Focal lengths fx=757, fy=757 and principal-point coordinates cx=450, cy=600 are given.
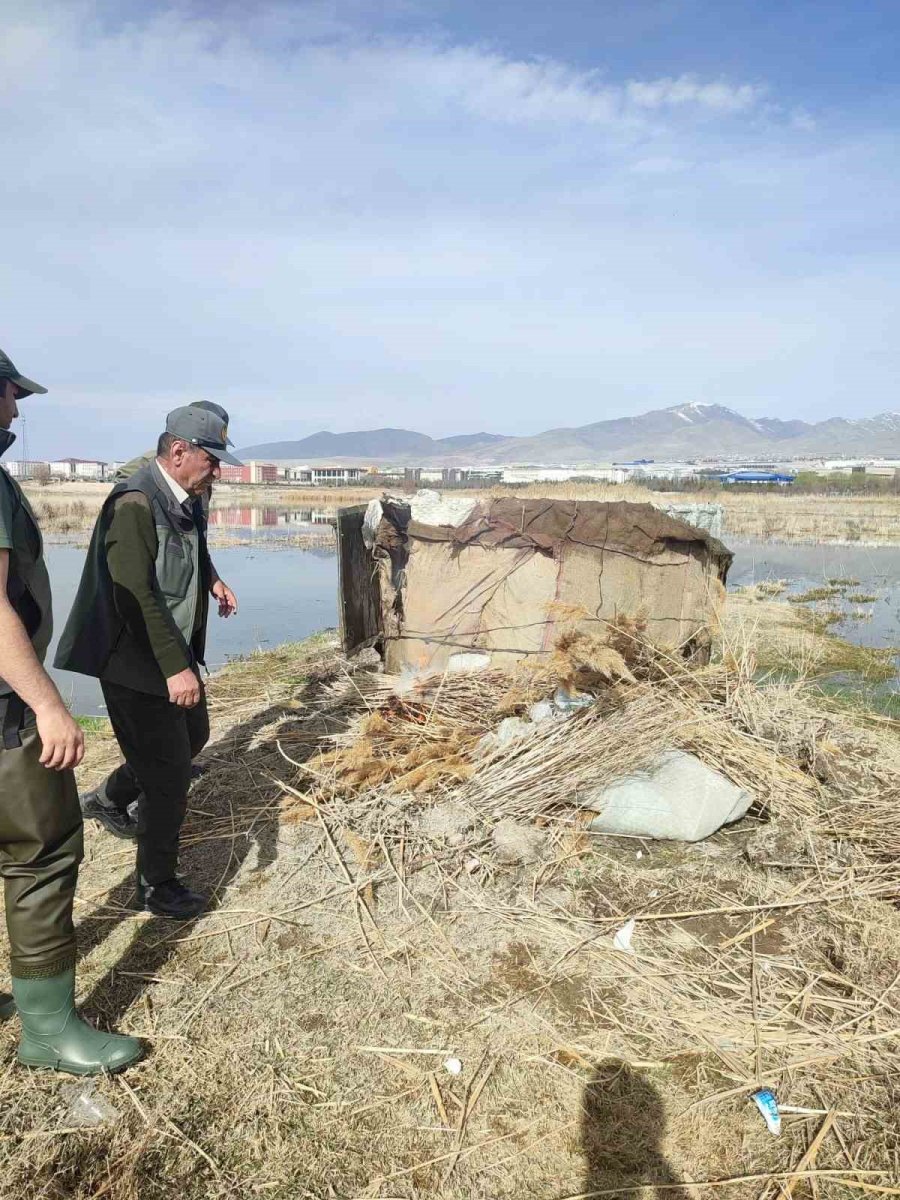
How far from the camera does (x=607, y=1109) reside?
7.61 feet

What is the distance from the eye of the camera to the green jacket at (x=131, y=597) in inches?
115

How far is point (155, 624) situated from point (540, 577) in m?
3.88

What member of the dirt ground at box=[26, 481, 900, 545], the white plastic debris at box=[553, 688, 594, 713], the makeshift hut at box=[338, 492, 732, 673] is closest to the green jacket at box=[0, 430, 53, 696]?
the white plastic debris at box=[553, 688, 594, 713]

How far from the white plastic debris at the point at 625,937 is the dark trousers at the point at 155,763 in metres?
1.86

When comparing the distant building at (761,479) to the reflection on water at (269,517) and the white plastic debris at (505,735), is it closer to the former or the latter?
the reflection on water at (269,517)

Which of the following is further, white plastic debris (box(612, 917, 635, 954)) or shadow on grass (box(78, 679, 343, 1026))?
white plastic debris (box(612, 917, 635, 954))

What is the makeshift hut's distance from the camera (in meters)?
6.25

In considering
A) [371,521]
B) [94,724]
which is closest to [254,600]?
[371,521]

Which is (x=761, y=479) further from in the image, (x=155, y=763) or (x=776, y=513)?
(x=155, y=763)

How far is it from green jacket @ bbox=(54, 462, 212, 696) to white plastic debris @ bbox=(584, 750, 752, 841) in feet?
7.52

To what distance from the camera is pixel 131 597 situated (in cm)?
296

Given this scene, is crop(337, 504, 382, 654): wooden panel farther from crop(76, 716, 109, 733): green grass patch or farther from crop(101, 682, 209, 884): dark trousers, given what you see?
crop(101, 682, 209, 884): dark trousers

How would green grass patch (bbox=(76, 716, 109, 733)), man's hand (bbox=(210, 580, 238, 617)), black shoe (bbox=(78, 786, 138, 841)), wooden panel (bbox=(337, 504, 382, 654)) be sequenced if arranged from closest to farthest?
1. black shoe (bbox=(78, 786, 138, 841))
2. man's hand (bbox=(210, 580, 238, 617))
3. green grass patch (bbox=(76, 716, 109, 733))
4. wooden panel (bbox=(337, 504, 382, 654))

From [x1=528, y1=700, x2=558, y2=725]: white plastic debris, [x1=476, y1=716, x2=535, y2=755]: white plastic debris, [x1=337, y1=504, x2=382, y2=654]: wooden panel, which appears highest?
[x1=337, y1=504, x2=382, y2=654]: wooden panel
